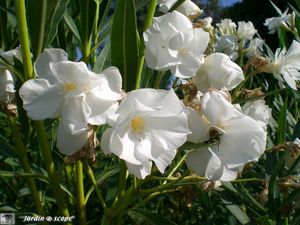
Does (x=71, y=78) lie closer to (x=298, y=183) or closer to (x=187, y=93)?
(x=187, y=93)

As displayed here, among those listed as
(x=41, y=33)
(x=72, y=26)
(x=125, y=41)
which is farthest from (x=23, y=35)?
(x=72, y=26)

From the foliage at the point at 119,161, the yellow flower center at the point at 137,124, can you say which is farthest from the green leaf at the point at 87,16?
the yellow flower center at the point at 137,124

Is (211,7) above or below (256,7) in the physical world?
below

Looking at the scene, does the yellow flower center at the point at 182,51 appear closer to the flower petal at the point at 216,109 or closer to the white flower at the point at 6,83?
the flower petal at the point at 216,109

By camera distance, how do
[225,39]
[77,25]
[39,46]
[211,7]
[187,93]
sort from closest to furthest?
[187,93], [39,46], [77,25], [225,39], [211,7]

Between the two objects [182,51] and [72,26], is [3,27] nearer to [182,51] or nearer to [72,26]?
[72,26]

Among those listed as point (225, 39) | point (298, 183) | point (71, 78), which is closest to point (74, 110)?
point (71, 78)

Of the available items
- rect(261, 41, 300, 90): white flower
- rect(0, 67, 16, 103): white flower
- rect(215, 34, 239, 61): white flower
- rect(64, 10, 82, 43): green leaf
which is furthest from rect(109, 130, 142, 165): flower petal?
rect(215, 34, 239, 61): white flower
